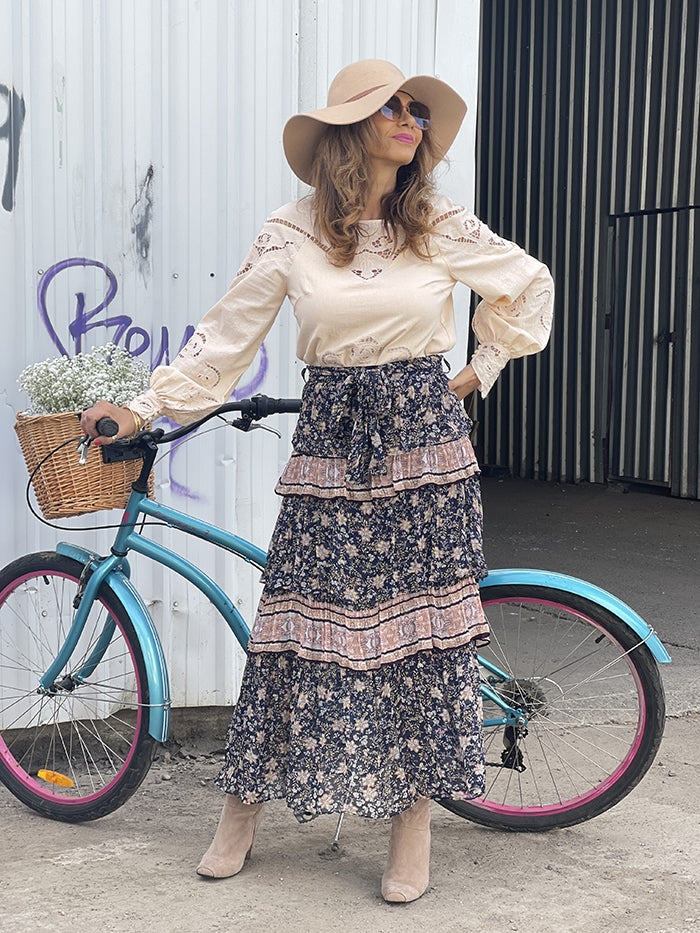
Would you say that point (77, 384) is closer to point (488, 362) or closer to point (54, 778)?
point (488, 362)

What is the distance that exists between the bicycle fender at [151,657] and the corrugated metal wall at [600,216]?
6.58 metres

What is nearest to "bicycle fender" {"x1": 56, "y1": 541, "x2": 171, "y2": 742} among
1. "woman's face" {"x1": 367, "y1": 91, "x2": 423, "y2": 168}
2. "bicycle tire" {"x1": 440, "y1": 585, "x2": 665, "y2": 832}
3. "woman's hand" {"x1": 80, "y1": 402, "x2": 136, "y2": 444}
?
"woman's hand" {"x1": 80, "y1": 402, "x2": 136, "y2": 444}

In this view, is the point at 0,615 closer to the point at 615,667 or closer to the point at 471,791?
the point at 471,791

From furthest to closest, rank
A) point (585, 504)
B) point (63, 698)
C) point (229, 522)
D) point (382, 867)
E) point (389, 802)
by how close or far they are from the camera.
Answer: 1. point (585, 504)
2. point (229, 522)
3. point (63, 698)
4. point (382, 867)
5. point (389, 802)

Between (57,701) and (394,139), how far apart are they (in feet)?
6.32

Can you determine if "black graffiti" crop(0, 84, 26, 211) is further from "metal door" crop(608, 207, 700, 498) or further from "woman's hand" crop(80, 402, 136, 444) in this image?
"metal door" crop(608, 207, 700, 498)

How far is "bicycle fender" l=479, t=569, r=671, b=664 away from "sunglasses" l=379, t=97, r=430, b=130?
1.20m

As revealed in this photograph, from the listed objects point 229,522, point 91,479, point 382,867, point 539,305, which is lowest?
point 382,867

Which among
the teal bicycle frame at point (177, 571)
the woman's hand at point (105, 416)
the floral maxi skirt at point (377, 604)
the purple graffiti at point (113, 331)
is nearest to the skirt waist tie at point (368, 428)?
the floral maxi skirt at point (377, 604)

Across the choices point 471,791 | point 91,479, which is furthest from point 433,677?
point 91,479

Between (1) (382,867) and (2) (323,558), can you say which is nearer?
(2) (323,558)

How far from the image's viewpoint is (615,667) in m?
3.22

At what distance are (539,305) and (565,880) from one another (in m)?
1.49

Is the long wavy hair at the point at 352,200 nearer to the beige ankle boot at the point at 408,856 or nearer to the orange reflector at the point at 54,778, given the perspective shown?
the beige ankle boot at the point at 408,856
